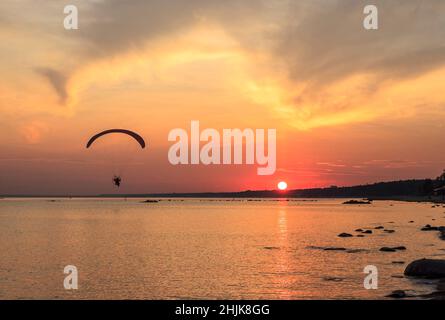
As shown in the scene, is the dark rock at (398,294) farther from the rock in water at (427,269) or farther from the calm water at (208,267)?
the rock in water at (427,269)

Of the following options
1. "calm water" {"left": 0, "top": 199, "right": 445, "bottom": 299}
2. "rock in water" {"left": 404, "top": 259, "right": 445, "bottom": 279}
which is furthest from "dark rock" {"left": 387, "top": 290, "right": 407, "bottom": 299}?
"rock in water" {"left": 404, "top": 259, "right": 445, "bottom": 279}

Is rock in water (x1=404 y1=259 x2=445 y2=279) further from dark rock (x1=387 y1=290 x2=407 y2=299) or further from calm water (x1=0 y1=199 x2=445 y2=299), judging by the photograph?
dark rock (x1=387 y1=290 x2=407 y2=299)

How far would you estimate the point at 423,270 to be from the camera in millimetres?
36750

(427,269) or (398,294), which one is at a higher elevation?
(427,269)

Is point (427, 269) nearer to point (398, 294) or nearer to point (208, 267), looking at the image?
point (398, 294)

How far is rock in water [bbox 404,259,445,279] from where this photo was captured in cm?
3594

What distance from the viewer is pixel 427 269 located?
36.5m

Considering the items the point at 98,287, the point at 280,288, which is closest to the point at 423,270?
the point at 280,288

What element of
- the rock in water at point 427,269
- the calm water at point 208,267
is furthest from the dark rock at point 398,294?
the rock in water at point 427,269

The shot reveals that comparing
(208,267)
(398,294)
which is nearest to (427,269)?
(398,294)

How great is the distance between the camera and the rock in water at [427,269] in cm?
3594

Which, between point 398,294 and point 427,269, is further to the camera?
point 427,269

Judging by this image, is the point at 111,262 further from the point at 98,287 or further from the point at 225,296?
the point at 225,296
